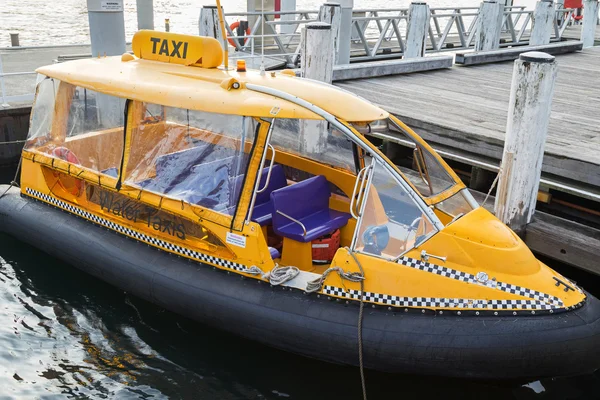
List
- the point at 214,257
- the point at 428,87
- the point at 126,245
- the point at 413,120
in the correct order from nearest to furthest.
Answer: the point at 214,257, the point at 126,245, the point at 413,120, the point at 428,87

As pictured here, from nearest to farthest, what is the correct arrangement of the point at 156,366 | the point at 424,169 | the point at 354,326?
the point at 354,326, the point at 156,366, the point at 424,169

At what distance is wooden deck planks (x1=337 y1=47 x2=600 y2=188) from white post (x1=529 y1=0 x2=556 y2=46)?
5.44 ft

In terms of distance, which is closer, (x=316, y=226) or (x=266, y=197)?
(x=316, y=226)

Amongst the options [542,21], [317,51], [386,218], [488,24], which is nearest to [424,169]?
[386,218]

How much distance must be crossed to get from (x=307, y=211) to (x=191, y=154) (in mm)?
1139

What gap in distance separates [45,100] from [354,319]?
393 cm

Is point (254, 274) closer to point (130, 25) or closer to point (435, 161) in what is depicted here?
point (435, 161)

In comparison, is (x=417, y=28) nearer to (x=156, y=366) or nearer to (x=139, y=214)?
(x=139, y=214)

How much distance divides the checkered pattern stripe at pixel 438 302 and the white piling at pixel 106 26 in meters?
5.39

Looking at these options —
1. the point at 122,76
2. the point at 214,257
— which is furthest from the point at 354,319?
the point at 122,76

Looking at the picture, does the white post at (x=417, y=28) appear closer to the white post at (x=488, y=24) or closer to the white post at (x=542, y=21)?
the white post at (x=488, y=24)

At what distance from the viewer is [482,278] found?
4660mm

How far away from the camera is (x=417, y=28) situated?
38.6ft

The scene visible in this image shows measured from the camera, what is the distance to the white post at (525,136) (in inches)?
219
